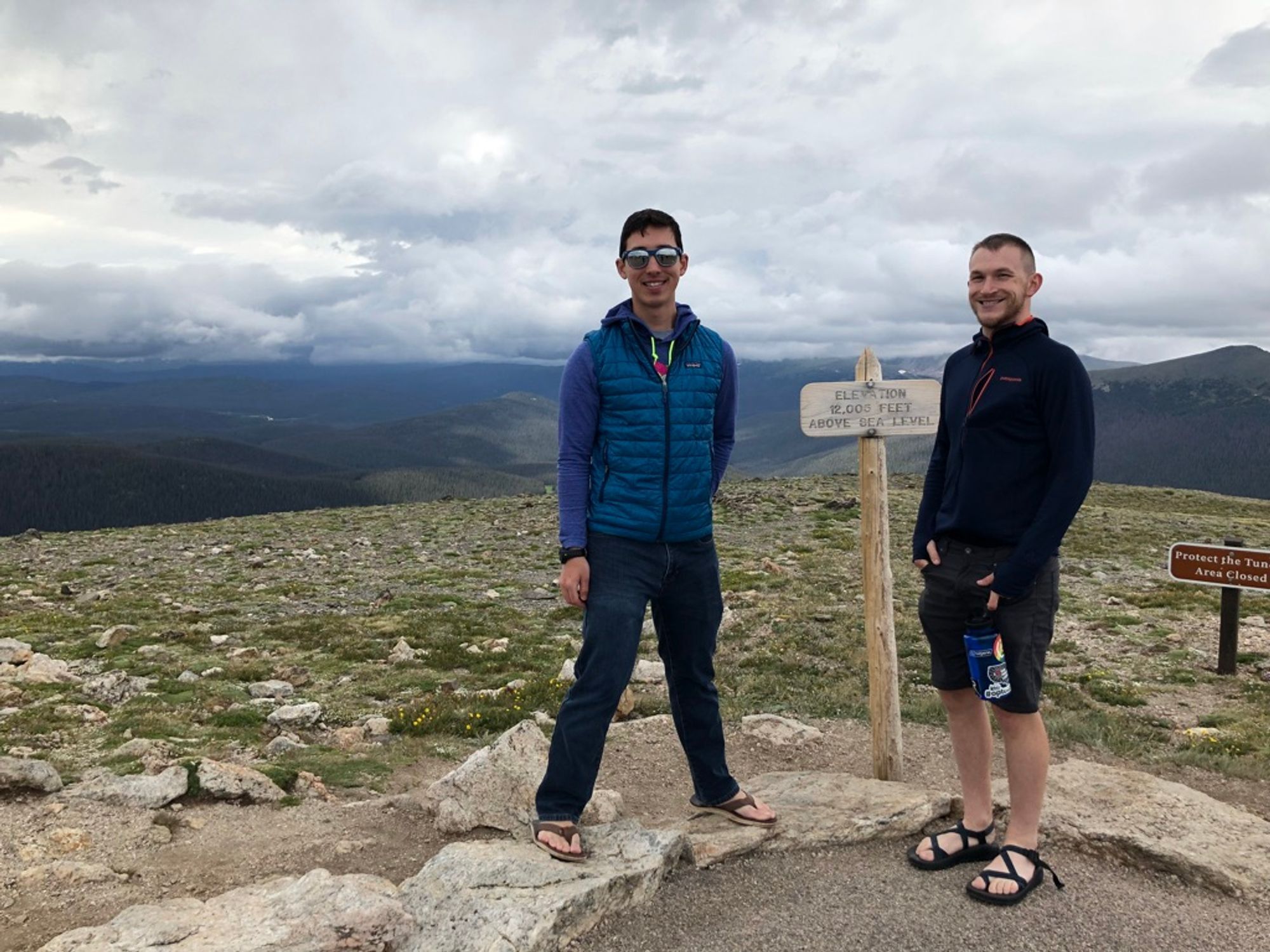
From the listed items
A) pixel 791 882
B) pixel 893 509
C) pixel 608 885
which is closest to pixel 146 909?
pixel 608 885

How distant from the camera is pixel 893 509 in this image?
3225 cm

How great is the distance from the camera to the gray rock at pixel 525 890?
4.65 m

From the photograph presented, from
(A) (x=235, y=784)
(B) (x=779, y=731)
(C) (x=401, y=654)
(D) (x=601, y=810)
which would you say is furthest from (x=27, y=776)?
(B) (x=779, y=731)

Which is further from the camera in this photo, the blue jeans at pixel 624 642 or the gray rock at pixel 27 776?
the gray rock at pixel 27 776

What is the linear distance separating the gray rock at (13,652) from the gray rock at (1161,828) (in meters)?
12.1

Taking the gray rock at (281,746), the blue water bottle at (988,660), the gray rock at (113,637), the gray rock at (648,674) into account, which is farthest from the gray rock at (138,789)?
the gray rock at (113,637)

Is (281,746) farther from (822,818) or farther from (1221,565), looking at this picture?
(1221,565)

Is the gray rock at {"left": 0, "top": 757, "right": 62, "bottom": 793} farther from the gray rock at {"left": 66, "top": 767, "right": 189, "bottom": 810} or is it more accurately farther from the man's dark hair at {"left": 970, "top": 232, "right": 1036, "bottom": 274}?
the man's dark hair at {"left": 970, "top": 232, "right": 1036, "bottom": 274}

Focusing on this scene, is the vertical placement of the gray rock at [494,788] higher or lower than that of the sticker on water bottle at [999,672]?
lower

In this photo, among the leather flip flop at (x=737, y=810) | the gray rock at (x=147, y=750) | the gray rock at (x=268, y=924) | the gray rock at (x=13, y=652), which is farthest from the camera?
the gray rock at (x=13, y=652)

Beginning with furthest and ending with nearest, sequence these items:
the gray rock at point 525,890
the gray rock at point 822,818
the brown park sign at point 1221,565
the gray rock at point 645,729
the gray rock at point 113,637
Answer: the gray rock at point 113,637
the brown park sign at point 1221,565
the gray rock at point 645,729
the gray rock at point 822,818
the gray rock at point 525,890

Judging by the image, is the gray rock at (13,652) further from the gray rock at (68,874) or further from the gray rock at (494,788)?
the gray rock at (494,788)

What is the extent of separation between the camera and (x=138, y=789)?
7.05m

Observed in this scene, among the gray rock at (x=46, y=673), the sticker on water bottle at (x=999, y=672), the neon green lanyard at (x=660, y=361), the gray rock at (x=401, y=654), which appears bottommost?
the gray rock at (x=401, y=654)
